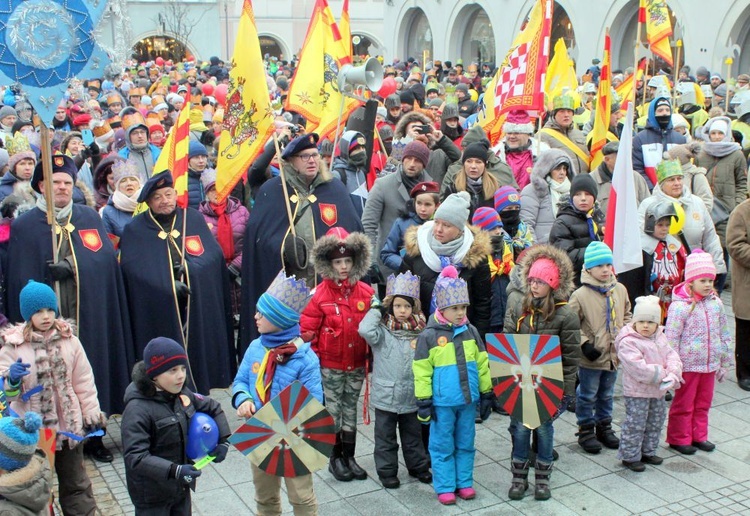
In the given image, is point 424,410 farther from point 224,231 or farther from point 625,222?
point 224,231

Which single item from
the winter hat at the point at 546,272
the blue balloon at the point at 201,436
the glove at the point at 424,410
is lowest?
the glove at the point at 424,410

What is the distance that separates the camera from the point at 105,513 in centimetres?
593

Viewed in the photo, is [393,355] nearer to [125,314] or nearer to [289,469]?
[289,469]

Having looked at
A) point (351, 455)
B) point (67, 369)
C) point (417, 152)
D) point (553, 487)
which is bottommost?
point (553, 487)

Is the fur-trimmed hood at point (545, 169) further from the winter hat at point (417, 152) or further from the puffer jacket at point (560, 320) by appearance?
the puffer jacket at point (560, 320)

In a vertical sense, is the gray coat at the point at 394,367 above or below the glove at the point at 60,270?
below

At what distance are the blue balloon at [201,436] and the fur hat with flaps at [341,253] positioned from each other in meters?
1.78

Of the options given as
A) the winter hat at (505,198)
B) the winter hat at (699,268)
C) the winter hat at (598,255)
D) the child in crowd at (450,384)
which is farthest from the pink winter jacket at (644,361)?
the winter hat at (505,198)

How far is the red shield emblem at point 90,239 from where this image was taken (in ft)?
22.3

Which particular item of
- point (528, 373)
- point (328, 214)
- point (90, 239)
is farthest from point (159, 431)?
point (328, 214)

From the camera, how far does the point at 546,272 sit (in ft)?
20.2

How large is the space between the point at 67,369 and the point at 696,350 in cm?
440

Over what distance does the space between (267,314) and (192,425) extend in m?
0.83

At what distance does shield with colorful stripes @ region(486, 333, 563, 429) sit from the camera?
589 cm
